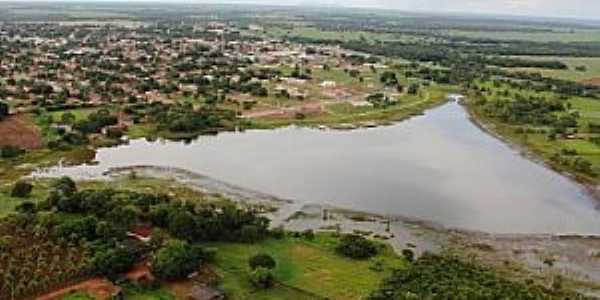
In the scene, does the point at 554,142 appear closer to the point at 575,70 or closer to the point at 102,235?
the point at 102,235

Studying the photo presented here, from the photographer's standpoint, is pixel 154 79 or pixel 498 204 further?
pixel 154 79

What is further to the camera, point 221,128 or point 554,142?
point 221,128

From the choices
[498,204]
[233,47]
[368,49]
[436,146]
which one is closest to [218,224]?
[498,204]

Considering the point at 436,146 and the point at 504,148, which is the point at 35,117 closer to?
the point at 436,146

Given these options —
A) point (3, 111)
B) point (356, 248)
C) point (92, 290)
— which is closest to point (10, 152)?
point (3, 111)

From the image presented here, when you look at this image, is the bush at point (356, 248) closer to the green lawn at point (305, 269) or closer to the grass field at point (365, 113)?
the green lawn at point (305, 269)

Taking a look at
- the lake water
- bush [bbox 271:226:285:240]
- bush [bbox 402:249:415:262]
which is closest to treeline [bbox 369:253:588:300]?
bush [bbox 402:249:415:262]

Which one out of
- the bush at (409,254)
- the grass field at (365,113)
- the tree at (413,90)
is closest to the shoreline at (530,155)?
the grass field at (365,113)
